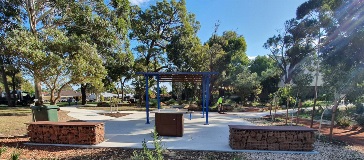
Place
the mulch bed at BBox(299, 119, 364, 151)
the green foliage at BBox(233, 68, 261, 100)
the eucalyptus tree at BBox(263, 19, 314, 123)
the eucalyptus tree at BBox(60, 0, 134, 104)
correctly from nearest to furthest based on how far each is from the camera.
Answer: the mulch bed at BBox(299, 119, 364, 151), the eucalyptus tree at BBox(60, 0, 134, 104), the eucalyptus tree at BBox(263, 19, 314, 123), the green foliage at BBox(233, 68, 261, 100)

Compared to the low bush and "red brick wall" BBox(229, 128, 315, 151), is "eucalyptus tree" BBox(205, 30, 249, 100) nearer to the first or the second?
the low bush

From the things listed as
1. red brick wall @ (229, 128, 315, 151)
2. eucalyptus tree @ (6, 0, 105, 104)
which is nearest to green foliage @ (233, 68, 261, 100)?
eucalyptus tree @ (6, 0, 105, 104)

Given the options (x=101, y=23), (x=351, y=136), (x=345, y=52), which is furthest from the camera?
(x=101, y=23)

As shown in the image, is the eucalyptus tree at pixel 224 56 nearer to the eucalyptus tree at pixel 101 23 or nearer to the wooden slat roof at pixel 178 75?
the eucalyptus tree at pixel 101 23

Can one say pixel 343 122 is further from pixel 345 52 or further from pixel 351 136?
pixel 345 52

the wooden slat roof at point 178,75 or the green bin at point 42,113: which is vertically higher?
the wooden slat roof at point 178,75

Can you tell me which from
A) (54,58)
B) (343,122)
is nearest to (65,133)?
(54,58)

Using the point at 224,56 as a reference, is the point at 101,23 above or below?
above

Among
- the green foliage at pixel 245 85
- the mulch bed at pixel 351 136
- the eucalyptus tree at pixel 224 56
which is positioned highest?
the eucalyptus tree at pixel 224 56

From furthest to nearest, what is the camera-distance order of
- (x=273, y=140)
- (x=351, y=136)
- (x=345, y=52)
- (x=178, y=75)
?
(x=178, y=75), (x=351, y=136), (x=345, y=52), (x=273, y=140)

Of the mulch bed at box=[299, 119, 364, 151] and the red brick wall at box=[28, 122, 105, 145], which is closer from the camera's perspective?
the red brick wall at box=[28, 122, 105, 145]

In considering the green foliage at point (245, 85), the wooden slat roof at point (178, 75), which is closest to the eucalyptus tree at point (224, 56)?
the green foliage at point (245, 85)

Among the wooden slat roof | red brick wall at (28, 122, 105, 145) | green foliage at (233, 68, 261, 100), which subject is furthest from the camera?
green foliage at (233, 68, 261, 100)

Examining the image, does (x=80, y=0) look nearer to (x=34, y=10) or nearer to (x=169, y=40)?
(x=34, y=10)
